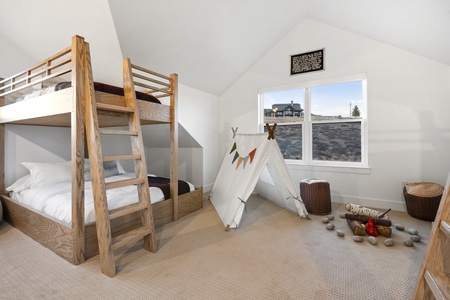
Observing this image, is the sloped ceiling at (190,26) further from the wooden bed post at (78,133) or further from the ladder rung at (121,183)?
the ladder rung at (121,183)

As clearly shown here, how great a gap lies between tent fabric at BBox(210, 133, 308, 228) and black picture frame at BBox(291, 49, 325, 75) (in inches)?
62.0

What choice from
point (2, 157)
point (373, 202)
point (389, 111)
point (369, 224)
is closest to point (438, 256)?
point (369, 224)

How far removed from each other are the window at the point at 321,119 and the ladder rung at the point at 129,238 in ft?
9.08

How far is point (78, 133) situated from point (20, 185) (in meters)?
1.71

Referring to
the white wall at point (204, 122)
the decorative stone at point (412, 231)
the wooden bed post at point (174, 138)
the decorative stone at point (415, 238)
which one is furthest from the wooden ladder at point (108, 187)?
the decorative stone at point (412, 231)

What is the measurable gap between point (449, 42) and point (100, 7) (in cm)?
355

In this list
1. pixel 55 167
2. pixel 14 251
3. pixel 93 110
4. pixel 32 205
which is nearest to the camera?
pixel 93 110

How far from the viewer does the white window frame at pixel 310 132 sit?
10.4ft

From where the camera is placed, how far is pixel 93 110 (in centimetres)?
165

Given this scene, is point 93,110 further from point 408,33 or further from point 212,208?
point 408,33

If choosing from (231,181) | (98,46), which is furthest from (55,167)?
(231,181)

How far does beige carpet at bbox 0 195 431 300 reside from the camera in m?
1.38

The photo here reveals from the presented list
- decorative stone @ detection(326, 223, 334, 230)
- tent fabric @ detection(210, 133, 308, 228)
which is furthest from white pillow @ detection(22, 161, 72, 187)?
decorative stone @ detection(326, 223, 334, 230)

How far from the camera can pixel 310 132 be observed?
12.0ft
